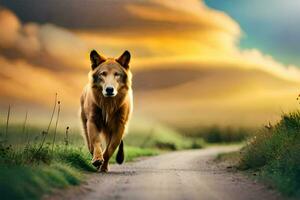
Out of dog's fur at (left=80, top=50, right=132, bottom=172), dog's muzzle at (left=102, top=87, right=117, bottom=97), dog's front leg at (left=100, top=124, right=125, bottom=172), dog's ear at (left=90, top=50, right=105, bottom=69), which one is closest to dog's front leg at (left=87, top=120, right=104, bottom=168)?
dog's fur at (left=80, top=50, right=132, bottom=172)

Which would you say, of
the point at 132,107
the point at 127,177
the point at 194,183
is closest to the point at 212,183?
the point at 194,183

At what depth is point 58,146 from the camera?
1809cm

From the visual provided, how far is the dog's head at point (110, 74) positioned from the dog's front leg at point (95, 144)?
90cm

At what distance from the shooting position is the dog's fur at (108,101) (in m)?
18.6

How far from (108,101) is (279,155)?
4647mm

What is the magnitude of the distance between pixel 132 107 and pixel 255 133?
3796mm

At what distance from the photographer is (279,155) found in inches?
658

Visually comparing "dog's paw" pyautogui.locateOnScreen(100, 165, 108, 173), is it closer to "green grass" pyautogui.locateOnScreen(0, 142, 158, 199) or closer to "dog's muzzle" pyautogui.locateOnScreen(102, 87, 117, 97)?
"green grass" pyautogui.locateOnScreen(0, 142, 158, 199)

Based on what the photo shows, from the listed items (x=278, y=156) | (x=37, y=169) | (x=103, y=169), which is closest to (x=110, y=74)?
(x=103, y=169)

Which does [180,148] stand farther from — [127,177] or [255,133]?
[127,177]

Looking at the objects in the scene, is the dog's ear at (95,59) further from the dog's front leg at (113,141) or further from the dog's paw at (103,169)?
the dog's paw at (103,169)

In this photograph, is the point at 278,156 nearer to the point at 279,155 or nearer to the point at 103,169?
→ the point at 279,155

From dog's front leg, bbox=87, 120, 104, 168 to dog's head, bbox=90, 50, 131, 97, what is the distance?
35.6 inches

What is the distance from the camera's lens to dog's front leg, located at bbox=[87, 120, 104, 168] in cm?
1756
